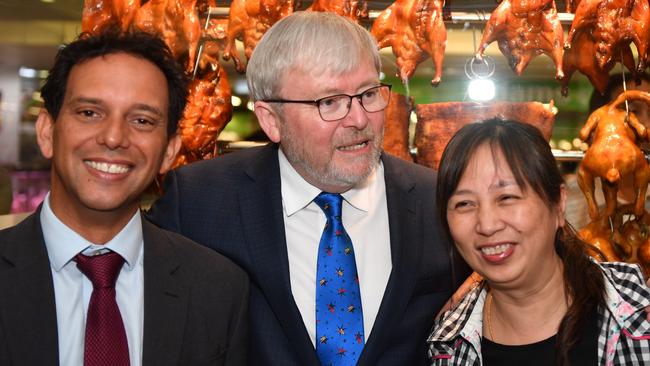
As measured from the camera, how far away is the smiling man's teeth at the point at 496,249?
6.70 ft

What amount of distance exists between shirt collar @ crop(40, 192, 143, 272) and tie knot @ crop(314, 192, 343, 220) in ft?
2.26

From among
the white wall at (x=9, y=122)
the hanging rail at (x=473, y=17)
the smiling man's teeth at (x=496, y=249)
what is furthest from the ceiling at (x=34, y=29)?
the smiling man's teeth at (x=496, y=249)

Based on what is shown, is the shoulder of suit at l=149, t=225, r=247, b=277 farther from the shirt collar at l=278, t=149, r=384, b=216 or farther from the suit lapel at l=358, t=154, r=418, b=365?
the suit lapel at l=358, t=154, r=418, b=365

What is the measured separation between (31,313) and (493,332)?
127 cm

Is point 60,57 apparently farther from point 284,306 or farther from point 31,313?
point 284,306

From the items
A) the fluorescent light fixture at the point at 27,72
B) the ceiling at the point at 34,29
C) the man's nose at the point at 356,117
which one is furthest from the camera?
the ceiling at the point at 34,29

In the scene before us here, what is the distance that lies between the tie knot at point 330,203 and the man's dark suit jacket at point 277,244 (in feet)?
0.46

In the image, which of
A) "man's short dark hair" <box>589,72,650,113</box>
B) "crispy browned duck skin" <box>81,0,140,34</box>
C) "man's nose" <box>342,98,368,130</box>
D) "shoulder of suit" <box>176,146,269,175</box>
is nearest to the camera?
"man's nose" <box>342,98,368,130</box>

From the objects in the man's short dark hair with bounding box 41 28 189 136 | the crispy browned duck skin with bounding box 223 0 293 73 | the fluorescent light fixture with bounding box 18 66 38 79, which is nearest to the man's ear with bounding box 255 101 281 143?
the man's short dark hair with bounding box 41 28 189 136

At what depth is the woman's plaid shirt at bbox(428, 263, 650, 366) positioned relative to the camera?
1.92 meters

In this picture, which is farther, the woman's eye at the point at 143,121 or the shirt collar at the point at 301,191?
the shirt collar at the point at 301,191

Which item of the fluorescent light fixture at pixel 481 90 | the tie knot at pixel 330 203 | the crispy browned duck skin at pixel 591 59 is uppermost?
the crispy browned duck skin at pixel 591 59

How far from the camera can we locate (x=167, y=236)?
2164 millimetres

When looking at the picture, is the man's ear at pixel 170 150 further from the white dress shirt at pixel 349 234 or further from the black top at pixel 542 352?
the black top at pixel 542 352
